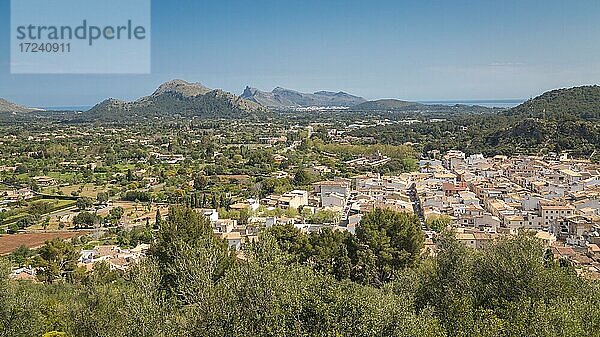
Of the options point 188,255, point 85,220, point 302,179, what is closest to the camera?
point 188,255

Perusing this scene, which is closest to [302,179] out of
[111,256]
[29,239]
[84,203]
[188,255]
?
[84,203]

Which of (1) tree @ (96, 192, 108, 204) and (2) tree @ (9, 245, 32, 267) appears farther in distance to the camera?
(1) tree @ (96, 192, 108, 204)

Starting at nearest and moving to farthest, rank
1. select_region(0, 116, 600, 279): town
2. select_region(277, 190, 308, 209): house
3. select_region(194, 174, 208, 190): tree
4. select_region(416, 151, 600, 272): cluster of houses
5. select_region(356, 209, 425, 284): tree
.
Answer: select_region(356, 209, 425, 284): tree
select_region(416, 151, 600, 272): cluster of houses
select_region(0, 116, 600, 279): town
select_region(277, 190, 308, 209): house
select_region(194, 174, 208, 190): tree

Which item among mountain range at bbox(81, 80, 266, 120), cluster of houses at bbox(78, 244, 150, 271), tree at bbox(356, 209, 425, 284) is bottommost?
cluster of houses at bbox(78, 244, 150, 271)

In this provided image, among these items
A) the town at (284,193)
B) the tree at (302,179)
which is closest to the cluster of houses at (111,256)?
the town at (284,193)

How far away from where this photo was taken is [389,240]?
1612 centimetres

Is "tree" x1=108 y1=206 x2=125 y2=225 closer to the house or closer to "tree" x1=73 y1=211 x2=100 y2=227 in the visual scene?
"tree" x1=73 y1=211 x2=100 y2=227

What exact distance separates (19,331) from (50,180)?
36.3 metres

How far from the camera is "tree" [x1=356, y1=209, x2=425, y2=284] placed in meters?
15.8

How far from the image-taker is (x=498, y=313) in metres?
9.88

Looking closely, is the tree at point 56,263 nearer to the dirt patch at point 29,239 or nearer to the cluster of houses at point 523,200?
the dirt patch at point 29,239

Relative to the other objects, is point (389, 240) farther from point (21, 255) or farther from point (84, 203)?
point (84, 203)

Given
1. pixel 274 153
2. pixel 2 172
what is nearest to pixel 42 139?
pixel 2 172

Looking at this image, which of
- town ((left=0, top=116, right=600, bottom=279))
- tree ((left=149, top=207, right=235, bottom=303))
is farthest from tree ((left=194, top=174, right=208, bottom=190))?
tree ((left=149, top=207, right=235, bottom=303))
